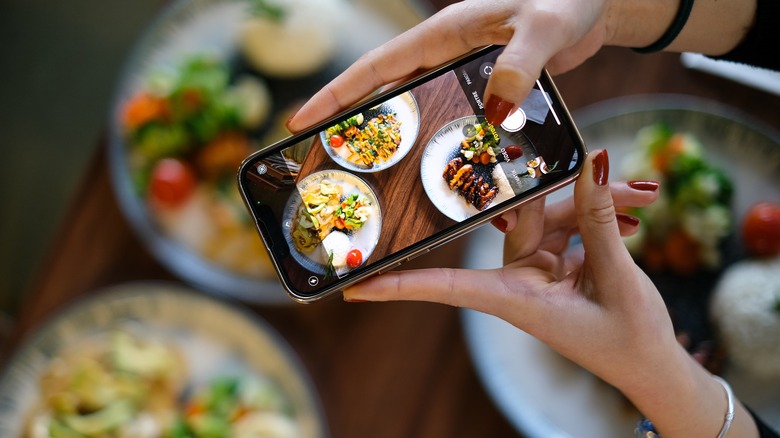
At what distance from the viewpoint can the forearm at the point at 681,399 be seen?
686 mm

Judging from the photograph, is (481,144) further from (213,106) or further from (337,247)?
(213,106)

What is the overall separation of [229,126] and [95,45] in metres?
0.44

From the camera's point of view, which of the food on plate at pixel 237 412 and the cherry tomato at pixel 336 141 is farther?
the food on plate at pixel 237 412

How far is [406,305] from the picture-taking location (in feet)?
3.76

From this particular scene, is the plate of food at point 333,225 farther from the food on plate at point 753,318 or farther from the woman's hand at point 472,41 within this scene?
the food on plate at point 753,318

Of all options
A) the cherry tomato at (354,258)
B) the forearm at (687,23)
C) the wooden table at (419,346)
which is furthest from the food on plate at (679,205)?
the cherry tomato at (354,258)

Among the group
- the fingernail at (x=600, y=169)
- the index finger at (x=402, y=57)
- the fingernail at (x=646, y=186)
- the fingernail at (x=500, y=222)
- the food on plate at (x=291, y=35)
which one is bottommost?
the fingernail at (x=646, y=186)

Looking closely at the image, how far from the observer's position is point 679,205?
41.9 inches

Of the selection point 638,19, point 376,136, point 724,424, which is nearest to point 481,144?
point 376,136

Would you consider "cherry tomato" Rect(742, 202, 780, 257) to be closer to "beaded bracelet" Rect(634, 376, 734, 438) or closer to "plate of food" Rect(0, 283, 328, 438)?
"beaded bracelet" Rect(634, 376, 734, 438)

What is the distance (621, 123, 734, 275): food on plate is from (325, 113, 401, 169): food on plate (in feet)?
1.72

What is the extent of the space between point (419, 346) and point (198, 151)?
0.54m

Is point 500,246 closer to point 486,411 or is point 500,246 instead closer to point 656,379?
point 486,411

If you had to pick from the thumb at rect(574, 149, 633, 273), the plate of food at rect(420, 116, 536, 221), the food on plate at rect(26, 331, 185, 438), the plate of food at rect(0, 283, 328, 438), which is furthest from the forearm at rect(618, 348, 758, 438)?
the food on plate at rect(26, 331, 185, 438)
